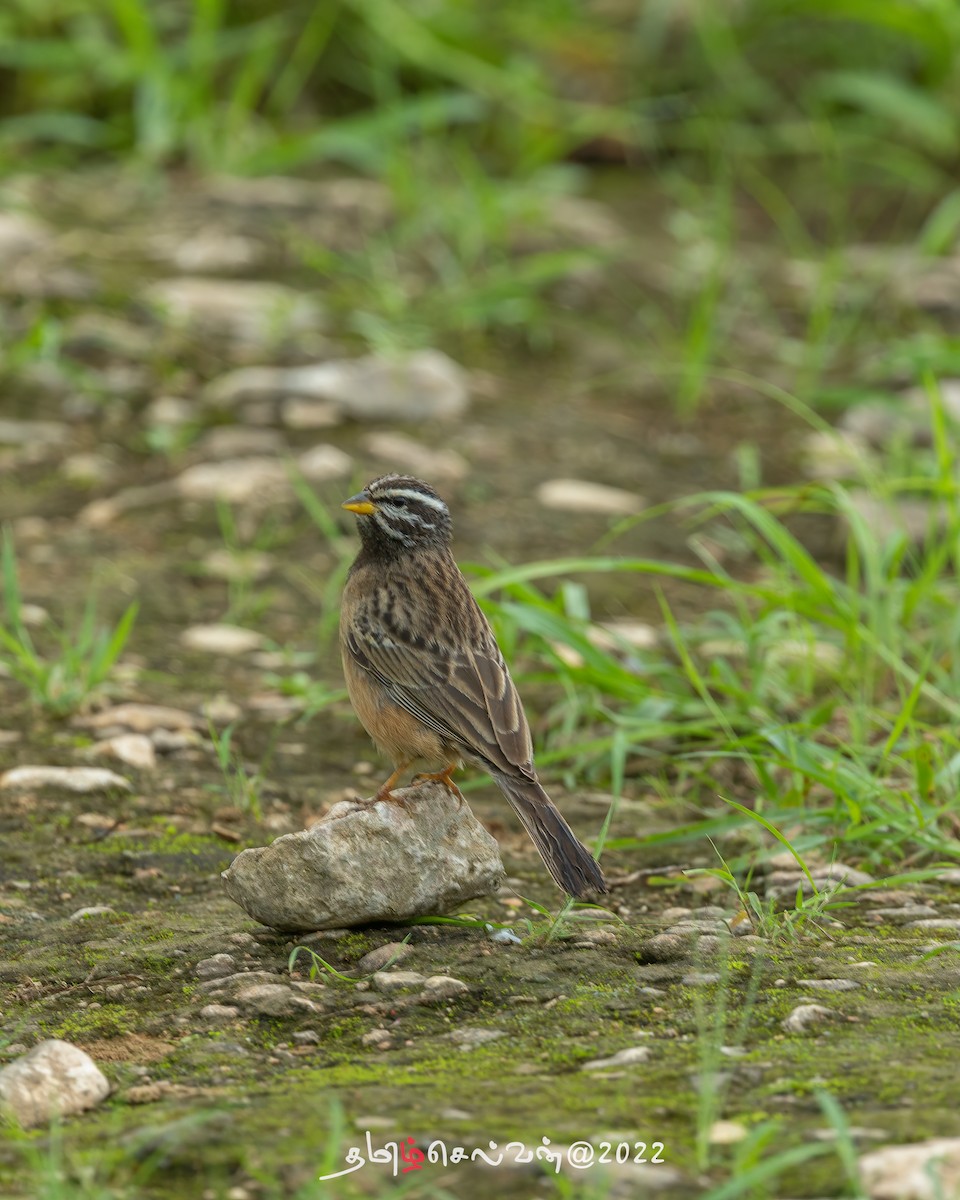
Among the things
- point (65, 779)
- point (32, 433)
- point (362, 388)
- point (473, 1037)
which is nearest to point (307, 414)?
point (362, 388)

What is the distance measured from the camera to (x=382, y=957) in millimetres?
4254

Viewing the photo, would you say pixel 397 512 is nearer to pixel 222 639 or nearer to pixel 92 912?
pixel 222 639

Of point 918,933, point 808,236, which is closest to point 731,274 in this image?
point 808,236

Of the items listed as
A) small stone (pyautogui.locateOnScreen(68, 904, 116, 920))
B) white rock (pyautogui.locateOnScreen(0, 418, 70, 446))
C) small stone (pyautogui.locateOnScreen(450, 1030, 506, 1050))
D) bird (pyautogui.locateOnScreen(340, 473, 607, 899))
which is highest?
white rock (pyautogui.locateOnScreen(0, 418, 70, 446))

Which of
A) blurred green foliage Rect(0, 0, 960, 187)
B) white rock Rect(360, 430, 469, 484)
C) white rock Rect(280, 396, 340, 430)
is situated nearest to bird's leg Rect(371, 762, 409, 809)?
white rock Rect(360, 430, 469, 484)

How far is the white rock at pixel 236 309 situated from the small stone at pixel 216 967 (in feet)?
17.9

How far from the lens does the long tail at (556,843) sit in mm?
4477

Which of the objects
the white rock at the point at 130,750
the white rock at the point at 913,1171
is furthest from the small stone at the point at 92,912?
the white rock at the point at 913,1171

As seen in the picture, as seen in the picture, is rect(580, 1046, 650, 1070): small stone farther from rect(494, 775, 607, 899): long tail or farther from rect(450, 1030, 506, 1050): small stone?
rect(494, 775, 607, 899): long tail

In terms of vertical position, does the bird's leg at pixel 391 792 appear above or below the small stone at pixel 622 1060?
above

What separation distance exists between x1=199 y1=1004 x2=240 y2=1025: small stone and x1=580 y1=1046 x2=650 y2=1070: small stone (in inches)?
35.6

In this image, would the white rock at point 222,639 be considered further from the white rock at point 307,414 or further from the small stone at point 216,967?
the small stone at point 216,967

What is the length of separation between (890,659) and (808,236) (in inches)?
256

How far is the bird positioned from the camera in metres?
4.79
